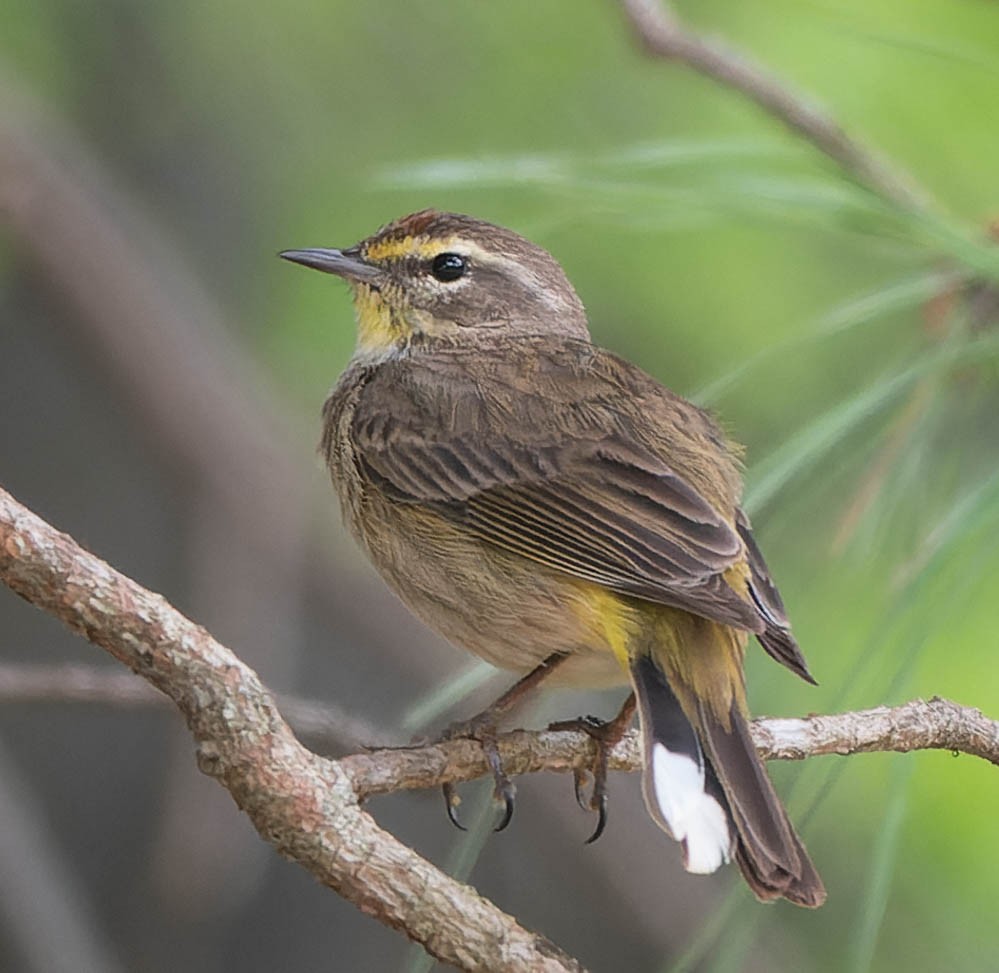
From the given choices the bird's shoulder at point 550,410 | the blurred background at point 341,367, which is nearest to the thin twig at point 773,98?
the blurred background at point 341,367

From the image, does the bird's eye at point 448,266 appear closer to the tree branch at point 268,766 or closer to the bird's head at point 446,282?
the bird's head at point 446,282

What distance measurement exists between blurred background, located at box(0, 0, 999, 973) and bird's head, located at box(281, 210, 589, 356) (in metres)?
0.16

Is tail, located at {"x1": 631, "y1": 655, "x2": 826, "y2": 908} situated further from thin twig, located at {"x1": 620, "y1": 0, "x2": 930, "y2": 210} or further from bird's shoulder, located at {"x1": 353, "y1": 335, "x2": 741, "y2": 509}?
thin twig, located at {"x1": 620, "y1": 0, "x2": 930, "y2": 210}

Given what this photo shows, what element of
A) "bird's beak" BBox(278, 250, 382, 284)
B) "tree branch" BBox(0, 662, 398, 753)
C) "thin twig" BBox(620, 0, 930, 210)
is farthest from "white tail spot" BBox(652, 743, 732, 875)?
"bird's beak" BBox(278, 250, 382, 284)

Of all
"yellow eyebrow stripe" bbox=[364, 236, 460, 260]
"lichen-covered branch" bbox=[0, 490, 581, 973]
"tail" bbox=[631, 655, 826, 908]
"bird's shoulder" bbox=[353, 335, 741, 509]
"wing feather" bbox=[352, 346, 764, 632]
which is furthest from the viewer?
"yellow eyebrow stripe" bbox=[364, 236, 460, 260]

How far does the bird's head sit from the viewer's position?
4684mm

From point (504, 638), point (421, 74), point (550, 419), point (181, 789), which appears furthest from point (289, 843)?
point (421, 74)

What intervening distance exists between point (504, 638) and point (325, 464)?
929 mm

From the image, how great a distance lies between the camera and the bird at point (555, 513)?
3.28 m

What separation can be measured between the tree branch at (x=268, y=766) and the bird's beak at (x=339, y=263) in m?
1.80

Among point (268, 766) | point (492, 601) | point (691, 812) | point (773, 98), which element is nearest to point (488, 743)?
point (492, 601)

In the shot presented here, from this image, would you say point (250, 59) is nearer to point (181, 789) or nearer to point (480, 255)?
point (480, 255)

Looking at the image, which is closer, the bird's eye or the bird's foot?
the bird's foot

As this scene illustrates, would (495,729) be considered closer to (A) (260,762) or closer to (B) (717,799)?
(B) (717,799)
